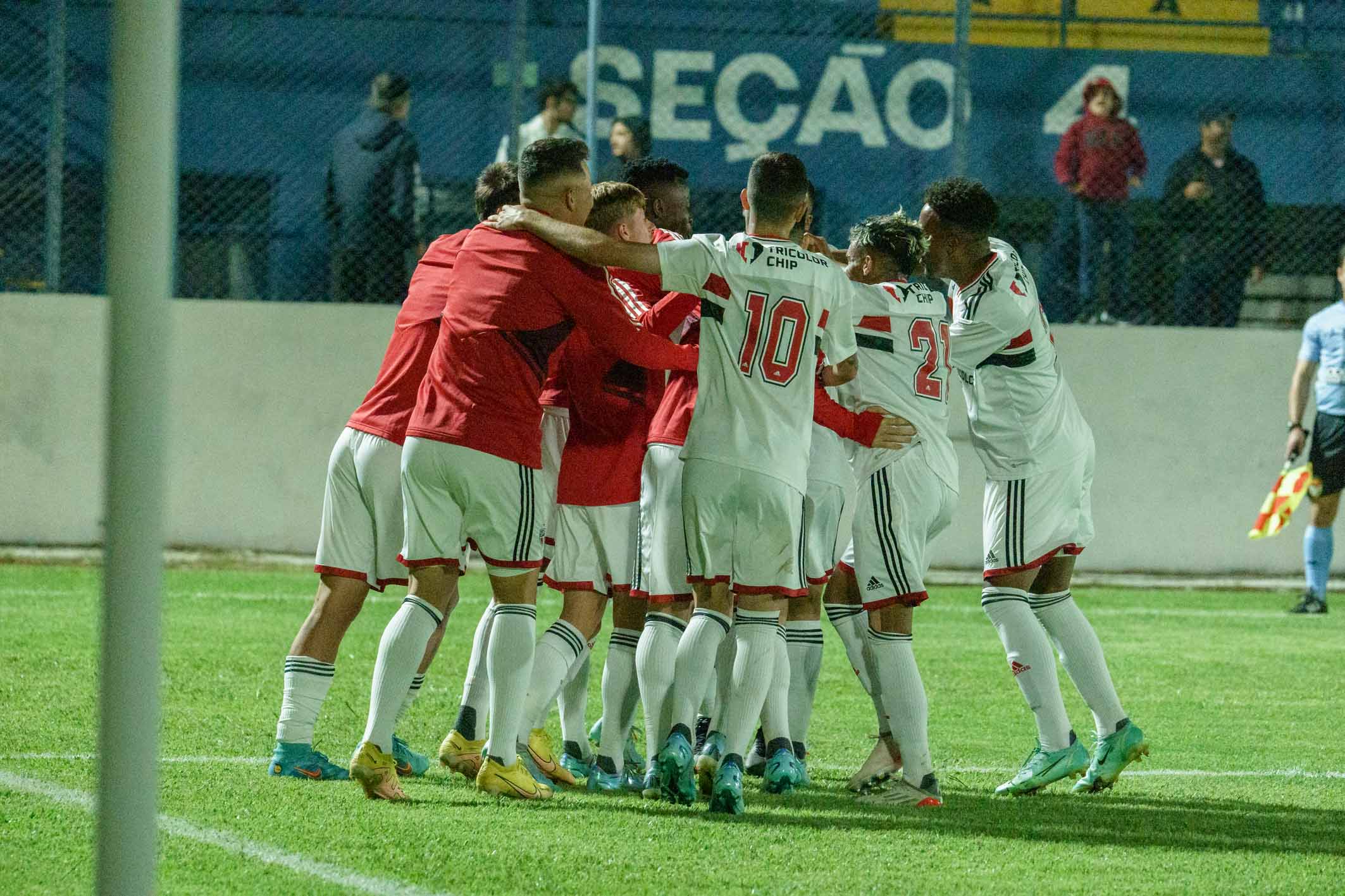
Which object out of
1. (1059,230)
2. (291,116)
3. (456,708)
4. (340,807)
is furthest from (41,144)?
(340,807)

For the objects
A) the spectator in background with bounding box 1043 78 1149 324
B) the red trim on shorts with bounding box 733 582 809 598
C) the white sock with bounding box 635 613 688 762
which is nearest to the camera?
the red trim on shorts with bounding box 733 582 809 598

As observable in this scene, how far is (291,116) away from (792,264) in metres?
7.56

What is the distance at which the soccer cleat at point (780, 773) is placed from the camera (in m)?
5.21

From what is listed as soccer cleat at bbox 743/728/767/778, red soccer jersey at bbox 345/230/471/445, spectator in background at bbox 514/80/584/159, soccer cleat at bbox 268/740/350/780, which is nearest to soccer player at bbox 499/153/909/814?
red soccer jersey at bbox 345/230/471/445

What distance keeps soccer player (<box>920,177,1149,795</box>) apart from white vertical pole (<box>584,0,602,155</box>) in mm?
5790

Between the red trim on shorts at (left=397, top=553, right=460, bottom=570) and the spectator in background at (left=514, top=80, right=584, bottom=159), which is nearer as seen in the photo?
the red trim on shorts at (left=397, top=553, right=460, bottom=570)

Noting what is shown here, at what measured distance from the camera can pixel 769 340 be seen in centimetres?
483

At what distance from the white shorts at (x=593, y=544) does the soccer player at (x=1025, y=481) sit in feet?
4.04

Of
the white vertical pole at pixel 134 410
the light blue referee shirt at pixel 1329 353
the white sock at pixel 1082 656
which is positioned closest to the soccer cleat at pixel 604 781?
the white sock at pixel 1082 656

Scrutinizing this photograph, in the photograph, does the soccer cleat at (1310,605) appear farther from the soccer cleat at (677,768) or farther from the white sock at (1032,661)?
the soccer cleat at (677,768)

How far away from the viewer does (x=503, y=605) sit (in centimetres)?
501

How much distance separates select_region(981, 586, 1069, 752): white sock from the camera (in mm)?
5523

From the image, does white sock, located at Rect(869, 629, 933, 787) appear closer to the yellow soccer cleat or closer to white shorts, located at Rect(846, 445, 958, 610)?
white shorts, located at Rect(846, 445, 958, 610)

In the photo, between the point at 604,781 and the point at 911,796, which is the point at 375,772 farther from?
the point at 911,796
